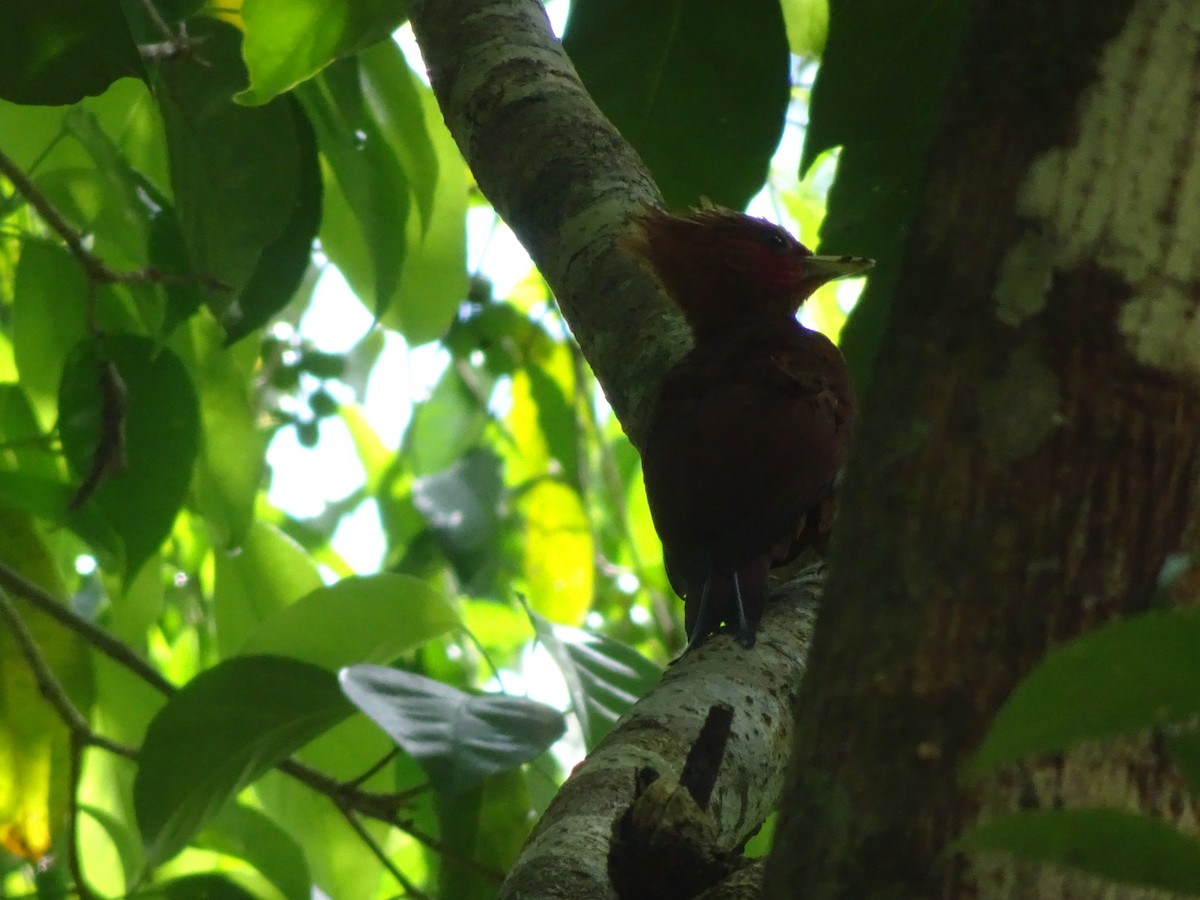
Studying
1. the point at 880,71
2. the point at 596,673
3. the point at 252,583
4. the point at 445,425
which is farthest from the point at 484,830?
the point at 445,425

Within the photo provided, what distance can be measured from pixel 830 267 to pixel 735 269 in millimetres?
175

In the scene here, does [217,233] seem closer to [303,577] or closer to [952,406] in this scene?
[303,577]

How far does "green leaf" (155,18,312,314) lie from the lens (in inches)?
69.6

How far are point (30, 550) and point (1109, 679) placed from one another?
6.63 feet

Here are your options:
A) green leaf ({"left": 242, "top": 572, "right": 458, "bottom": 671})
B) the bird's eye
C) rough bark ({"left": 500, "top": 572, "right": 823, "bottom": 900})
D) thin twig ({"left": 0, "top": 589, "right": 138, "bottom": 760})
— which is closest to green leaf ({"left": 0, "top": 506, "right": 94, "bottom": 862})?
thin twig ({"left": 0, "top": 589, "right": 138, "bottom": 760})

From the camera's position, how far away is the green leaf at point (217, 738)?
1.67 metres

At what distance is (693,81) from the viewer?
171 cm

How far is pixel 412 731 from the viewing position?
4.75ft

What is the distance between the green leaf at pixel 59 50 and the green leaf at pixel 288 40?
4.5 inches

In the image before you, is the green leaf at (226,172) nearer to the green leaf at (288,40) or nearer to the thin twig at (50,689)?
the green leaf at (288,40)

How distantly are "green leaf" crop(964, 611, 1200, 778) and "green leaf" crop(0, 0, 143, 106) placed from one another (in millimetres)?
1169

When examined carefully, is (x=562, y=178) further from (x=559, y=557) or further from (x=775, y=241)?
(x=559, y=557)

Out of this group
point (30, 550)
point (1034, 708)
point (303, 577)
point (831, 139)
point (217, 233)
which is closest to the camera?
point (1034, 708)

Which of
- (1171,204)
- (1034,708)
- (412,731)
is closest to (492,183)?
(412,731)
